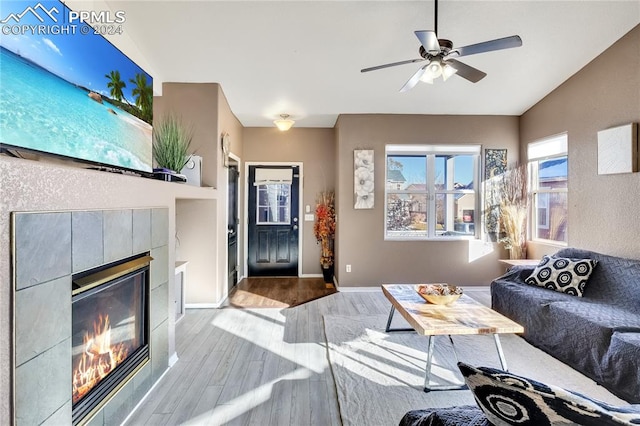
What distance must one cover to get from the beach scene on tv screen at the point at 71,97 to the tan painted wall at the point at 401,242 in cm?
297

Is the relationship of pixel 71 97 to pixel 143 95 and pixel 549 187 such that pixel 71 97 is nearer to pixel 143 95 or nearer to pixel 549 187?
pixel 143 95

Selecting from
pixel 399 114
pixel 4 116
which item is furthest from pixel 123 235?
pixel 399 114

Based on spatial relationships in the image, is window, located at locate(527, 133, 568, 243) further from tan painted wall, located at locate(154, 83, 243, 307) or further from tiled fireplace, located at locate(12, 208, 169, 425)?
tiled fireplace, located at locate(12, 208, 169, 425)

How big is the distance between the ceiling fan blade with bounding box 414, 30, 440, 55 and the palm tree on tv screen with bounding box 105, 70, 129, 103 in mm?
1887

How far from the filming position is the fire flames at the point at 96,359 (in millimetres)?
1514

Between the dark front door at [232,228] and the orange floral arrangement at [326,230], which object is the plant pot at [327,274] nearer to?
the orange floral arrangement at [326,230]

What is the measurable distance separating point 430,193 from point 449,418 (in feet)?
13.6

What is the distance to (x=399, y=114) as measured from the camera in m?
4.66

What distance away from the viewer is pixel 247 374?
7.79ft

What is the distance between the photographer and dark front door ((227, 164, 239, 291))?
15.2 ft

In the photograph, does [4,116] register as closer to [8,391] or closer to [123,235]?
[123,235]

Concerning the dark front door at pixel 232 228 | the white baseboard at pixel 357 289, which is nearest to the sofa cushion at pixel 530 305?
the white baseboard at pixel 357 289

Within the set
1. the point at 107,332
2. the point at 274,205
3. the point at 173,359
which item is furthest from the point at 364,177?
the point at 107,332

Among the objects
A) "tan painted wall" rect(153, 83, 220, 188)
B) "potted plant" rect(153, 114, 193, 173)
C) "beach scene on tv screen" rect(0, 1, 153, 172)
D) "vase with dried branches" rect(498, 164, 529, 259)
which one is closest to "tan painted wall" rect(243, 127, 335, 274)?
"tan painted wall" rect(153, 83, 220, 188)
